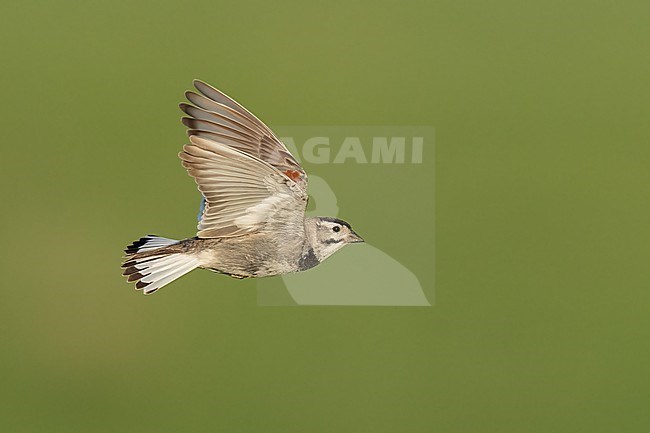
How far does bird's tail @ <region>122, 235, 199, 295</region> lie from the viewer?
3.67 feet

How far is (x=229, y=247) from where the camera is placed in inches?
46.2

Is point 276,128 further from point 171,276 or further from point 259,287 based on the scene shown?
point 171,276

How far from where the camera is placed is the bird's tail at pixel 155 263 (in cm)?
112

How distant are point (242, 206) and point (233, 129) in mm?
107

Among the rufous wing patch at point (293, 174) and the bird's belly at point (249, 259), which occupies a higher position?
the rufous wing patch at point (293, 174)

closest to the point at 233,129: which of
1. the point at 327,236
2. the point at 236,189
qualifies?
the point at 236,189

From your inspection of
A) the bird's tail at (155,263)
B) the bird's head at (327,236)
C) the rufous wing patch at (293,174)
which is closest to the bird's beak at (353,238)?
the bird's head at (327,236)

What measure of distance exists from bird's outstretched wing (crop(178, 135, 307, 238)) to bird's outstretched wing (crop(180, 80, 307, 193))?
12 mm

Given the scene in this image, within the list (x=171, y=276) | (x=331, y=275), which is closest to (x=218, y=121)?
(x=171, y=276)

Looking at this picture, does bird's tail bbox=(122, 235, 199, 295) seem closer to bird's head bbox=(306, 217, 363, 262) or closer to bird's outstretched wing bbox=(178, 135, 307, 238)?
bird's outstretched wing bbox=(178, 135, 307, 238)

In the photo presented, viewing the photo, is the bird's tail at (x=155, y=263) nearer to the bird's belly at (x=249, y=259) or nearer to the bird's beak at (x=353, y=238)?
the bird's belly at (x=249, y=259)

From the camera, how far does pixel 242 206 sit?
1.16 m

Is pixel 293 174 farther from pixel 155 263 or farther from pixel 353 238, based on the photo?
pixel 155 263

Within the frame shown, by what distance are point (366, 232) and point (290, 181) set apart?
779 millimetres
